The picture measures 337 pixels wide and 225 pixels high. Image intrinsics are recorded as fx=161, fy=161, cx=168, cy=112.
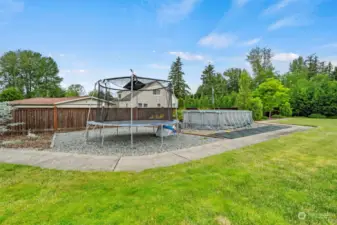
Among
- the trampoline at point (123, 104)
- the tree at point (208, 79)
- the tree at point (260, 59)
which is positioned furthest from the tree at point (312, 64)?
the trampoline at point (123, 104)

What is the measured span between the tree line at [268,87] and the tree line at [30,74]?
2219cm

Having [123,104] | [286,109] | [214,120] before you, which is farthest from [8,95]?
[286,109]

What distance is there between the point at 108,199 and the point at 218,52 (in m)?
16.8

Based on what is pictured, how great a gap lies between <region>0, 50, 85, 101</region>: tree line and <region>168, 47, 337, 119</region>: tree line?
22186 mm

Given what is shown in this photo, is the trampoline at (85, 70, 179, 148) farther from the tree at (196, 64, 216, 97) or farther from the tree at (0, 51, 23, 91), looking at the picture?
the tree at (0, 51, 23, 91)

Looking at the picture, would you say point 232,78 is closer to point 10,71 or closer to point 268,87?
point 268,87

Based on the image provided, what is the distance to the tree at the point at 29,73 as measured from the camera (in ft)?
90.6

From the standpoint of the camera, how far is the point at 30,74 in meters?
28.9

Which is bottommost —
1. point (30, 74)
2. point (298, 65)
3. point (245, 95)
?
point (245, 95)

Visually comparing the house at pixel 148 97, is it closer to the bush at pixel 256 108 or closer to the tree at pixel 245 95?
the tree at pixel 245 95

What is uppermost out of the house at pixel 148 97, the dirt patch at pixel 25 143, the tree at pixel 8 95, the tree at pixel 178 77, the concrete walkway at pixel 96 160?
the tree at pixel 178 77

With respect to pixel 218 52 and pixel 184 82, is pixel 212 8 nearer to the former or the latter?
pixel 218 52

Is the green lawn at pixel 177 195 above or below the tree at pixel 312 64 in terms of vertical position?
below

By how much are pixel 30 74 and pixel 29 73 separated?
0.22 metres
